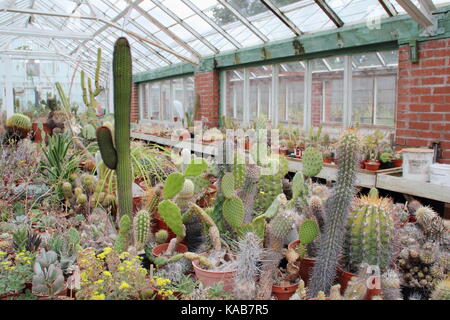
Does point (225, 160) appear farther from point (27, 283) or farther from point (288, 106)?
point (288, 106)

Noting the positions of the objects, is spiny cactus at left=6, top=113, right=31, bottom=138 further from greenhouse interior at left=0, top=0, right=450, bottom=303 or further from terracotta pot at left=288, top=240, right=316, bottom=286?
terracotta pot at left=288, top=240, right=316, bottom=286

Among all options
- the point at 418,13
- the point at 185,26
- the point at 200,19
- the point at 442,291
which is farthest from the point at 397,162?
the point at 185,26

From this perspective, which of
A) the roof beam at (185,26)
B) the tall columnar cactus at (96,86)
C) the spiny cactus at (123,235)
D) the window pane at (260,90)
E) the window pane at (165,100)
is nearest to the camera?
the spiny cactus at (123,235)

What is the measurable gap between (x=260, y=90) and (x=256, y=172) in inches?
183

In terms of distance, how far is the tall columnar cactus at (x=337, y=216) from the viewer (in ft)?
5.74

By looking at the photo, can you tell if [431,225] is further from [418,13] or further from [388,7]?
[388,7]

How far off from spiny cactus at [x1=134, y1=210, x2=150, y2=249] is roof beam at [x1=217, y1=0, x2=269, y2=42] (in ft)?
14.9

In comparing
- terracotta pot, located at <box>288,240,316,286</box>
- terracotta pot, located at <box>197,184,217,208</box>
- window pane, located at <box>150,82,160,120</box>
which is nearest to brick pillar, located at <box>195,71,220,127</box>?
window pane, located at <box>150,82,160,120</box>

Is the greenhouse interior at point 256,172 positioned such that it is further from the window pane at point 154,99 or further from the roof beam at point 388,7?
the window pane at point 154,99

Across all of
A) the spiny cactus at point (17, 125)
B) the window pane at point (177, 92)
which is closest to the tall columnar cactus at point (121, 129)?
the spiny cactus at point (17, 125)

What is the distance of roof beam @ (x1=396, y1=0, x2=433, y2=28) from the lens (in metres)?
3.65

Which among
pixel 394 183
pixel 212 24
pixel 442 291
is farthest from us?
pixel 212 24

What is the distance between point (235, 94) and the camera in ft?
24.2

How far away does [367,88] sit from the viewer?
4.98 meters
